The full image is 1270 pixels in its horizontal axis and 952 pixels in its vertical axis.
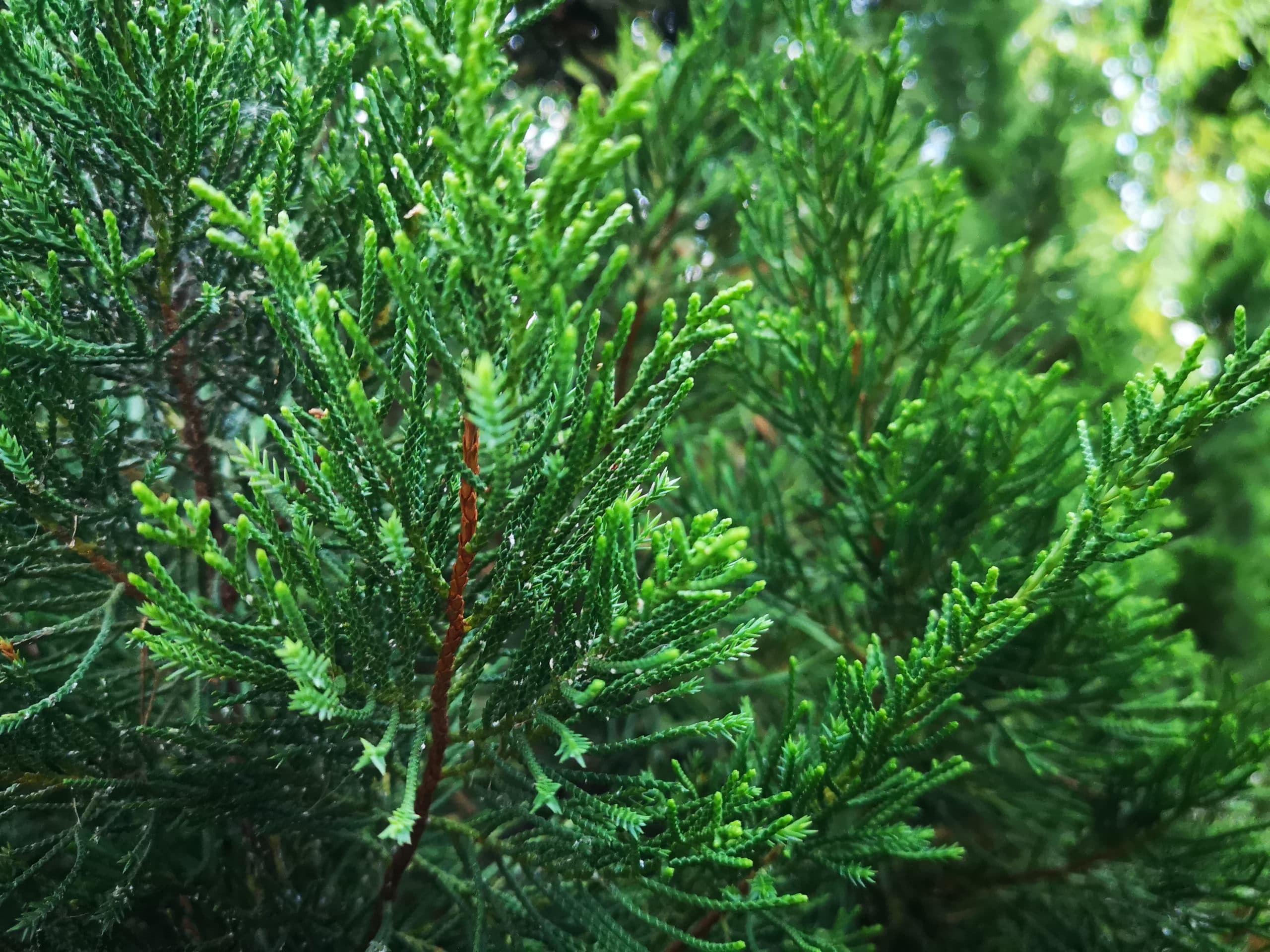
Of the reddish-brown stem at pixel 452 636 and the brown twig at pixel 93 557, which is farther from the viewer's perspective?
the brown twig at pixel 93 557

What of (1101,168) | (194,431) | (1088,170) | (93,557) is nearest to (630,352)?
(194,431)

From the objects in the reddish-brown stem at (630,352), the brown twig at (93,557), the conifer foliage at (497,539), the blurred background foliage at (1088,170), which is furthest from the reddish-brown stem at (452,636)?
Result: the blurred background foliage at (1088,170)

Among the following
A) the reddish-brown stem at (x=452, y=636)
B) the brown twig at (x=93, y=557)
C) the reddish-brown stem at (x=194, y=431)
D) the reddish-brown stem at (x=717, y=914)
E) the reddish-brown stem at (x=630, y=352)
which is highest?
the reddish-brown stem at (x=630, y=352)

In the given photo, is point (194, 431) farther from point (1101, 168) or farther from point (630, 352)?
point (1101, 168)

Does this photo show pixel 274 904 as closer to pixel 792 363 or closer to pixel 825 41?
pixel 792 363

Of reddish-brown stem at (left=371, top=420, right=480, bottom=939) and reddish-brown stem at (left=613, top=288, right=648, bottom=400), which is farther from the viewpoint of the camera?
reddish-brown stem at (left=613, top=288, right=648, bottom=400)

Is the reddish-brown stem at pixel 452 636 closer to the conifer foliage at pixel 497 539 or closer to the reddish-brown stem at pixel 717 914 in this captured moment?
the conifer foliage at pixel 497 539

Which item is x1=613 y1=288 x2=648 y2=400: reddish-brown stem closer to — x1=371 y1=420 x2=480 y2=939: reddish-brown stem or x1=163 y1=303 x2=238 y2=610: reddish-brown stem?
x1=163 y1=303 x2=238 y2=610: reddish-brown stem

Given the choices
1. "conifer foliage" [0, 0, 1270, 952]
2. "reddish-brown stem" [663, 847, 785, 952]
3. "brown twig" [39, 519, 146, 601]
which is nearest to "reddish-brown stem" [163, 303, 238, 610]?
"conifer foliage" [0, 0, 1270, 952]

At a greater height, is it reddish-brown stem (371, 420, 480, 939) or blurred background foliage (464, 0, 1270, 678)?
blurred background foliage (464, 0, 1270, 678)
